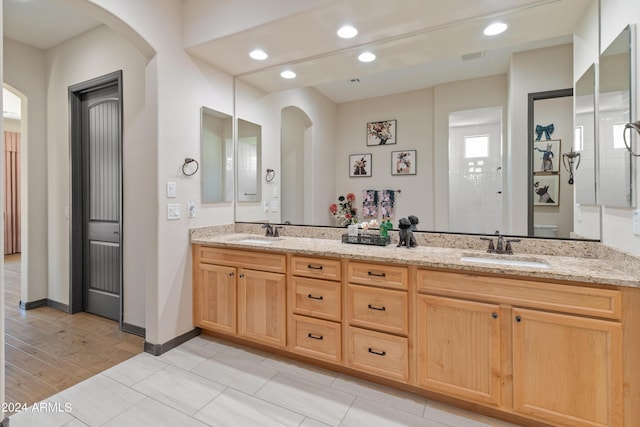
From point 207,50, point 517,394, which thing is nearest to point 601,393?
point 517,394

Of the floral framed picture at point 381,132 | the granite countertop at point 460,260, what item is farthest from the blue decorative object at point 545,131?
the floral framed picture at point 381,132

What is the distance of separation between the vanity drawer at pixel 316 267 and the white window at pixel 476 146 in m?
1.25

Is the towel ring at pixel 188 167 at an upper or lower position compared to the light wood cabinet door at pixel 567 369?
upper

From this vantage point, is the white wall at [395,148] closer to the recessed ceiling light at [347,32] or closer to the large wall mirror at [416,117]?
the large wall mirror at [416,117]

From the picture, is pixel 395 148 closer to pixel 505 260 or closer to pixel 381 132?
pixel 381 132

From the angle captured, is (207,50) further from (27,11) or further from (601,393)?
(601,393)

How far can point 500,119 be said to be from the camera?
7.07 feet

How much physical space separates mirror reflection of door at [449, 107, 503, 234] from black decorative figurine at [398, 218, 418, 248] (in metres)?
0.30

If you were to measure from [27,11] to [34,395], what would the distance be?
3.20 meters

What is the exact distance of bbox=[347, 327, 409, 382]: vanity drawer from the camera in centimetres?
188

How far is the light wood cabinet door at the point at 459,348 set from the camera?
1653mm

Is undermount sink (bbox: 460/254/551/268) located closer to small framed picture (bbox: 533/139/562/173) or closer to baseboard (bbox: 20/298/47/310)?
small framed picture (bbox: 533/139/562/173)

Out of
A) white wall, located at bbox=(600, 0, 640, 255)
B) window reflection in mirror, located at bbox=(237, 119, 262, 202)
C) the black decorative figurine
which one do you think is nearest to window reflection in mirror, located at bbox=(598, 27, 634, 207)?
white wall, located at bbox=(600, 0, 640, 255)

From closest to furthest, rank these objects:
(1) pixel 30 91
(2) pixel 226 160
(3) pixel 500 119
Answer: (3) pixel 500 119
(2) pixel 226 160
(1) pixel 30 91
